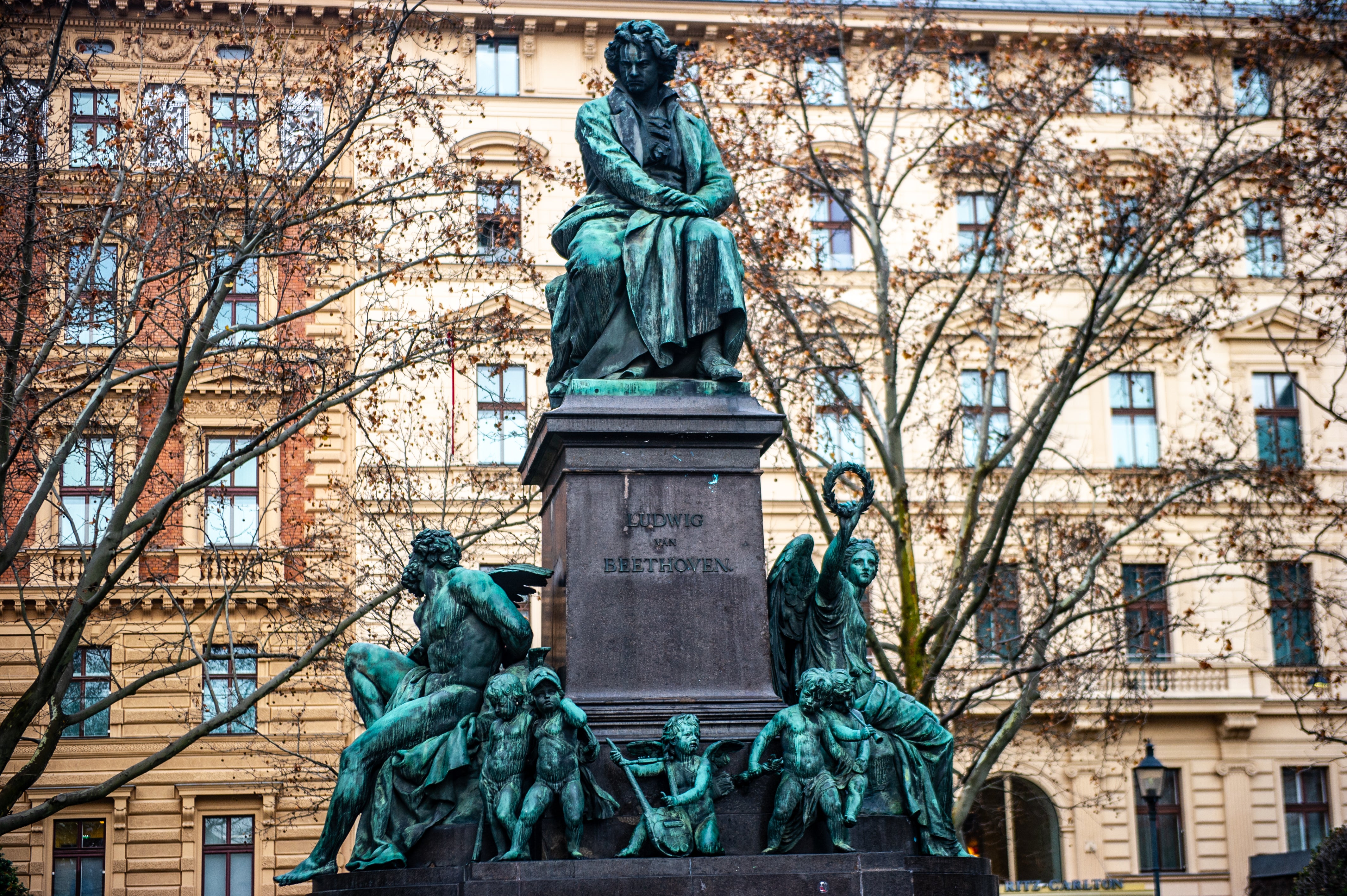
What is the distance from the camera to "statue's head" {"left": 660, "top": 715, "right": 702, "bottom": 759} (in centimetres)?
791

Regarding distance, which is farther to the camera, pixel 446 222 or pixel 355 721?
pixel 446 222

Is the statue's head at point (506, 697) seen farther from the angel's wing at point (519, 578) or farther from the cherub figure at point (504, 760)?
the angel's wing at point (519, 578)

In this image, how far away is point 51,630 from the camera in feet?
94.2

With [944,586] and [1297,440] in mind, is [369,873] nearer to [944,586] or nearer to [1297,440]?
[944,586]

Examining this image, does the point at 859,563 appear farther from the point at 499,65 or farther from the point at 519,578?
the point at 499,65

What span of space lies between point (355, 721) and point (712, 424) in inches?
677

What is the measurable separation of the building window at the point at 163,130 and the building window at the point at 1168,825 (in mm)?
21354

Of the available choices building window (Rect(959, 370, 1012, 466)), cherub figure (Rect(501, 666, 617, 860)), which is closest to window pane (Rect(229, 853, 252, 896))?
building window (Rect(959, 370, 1012, 466))

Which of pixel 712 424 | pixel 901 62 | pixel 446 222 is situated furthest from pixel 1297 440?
pixel 712 424

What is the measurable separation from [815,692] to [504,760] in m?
1.53

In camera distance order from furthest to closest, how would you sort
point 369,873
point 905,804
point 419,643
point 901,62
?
point 901,62 < point 419,643 < point 905,804 < point 369,873

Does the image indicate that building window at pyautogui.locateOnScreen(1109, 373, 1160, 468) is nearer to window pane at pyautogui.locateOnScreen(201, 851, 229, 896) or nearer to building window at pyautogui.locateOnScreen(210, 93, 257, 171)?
building window at pyautogui.locateOnScreen(210, 93, 257, 171)

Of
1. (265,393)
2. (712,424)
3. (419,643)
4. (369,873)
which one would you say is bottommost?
(369,873)

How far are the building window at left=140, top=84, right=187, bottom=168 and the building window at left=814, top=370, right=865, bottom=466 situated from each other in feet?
27.3
